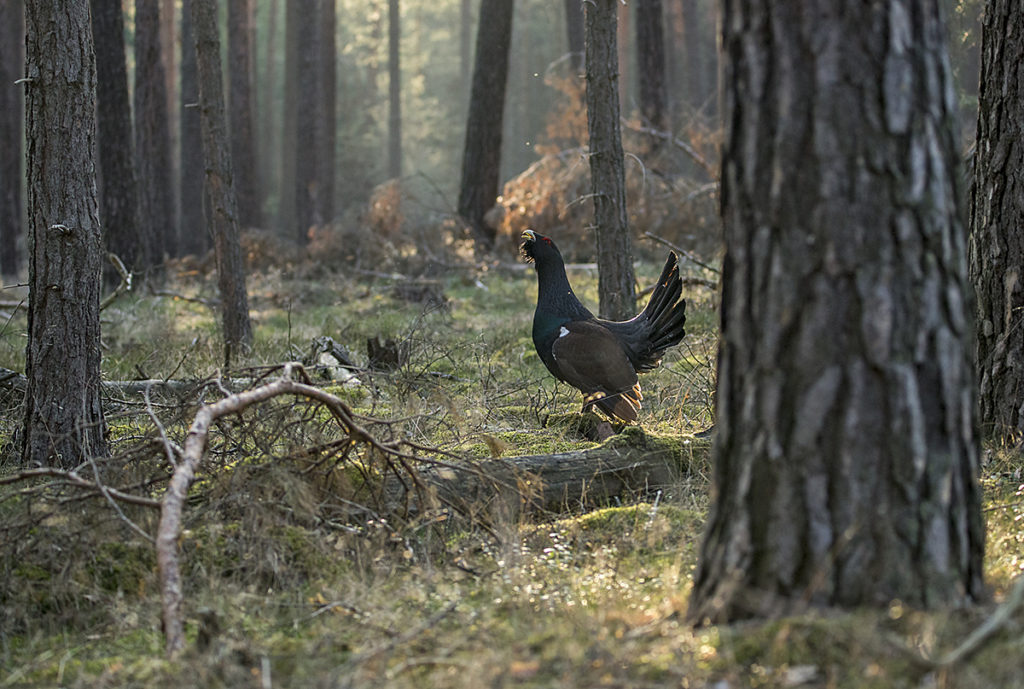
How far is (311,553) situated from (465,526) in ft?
2.35

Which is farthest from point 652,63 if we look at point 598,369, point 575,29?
point 598,369

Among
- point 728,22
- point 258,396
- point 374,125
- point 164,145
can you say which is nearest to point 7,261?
point 164,145

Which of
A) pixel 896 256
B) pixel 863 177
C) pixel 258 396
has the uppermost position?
pixel 863 177

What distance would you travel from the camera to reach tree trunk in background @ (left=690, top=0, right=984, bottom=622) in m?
2.34

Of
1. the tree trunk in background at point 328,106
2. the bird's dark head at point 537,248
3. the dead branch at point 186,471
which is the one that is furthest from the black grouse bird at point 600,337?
the tree trunk in background at point 328,106

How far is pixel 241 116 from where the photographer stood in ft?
72.1

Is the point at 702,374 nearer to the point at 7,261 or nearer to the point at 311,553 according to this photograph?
the point at 311,553

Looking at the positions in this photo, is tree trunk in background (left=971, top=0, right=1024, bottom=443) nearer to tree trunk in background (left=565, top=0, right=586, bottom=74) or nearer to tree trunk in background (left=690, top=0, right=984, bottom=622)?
tree trunk in background (left=690, top=0, right=984, bottom=622)

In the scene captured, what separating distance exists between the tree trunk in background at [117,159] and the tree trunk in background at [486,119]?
5.52 m

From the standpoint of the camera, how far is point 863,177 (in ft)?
7.69

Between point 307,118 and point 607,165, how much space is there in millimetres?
14982

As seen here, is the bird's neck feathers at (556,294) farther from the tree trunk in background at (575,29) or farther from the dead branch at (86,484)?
the tree trunk in background at (575,29)

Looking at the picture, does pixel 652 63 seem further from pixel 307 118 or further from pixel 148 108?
pixel 148 108

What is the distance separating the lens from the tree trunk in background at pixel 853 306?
7.69ft
